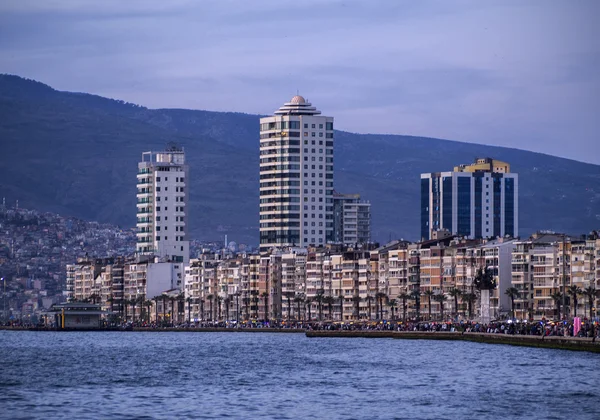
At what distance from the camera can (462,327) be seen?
178m

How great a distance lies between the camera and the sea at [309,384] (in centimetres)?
8250

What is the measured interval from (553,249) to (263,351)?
5602 centimetres

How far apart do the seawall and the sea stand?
159cm

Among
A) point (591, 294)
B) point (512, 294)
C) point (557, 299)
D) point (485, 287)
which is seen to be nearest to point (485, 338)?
point (591, 294)

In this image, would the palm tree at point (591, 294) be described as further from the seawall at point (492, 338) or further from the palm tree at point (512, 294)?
the seawall at point (492, 338)

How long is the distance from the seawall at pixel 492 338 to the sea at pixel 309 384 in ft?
5.22

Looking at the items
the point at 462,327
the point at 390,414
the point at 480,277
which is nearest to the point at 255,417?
the point at 390,414

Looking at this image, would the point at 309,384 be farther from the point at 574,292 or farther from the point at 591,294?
the point at 574,292

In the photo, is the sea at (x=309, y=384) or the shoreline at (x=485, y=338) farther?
the shoreline at (x=485, y=338)

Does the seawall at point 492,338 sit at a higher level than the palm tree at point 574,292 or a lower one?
lower

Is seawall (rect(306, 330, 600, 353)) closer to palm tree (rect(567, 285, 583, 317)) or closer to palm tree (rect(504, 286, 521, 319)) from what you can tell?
palm tree (rect(504, 286, 521, 319))

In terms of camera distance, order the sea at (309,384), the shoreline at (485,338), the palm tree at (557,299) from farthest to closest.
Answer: the palm tree at (557,299), the shoreline at (485,338), the sea at (309,384)

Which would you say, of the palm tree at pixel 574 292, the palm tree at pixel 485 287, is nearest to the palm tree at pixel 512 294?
the palm tree at pixel 485 287

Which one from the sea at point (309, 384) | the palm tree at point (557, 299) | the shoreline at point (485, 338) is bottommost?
the sea at point (309, 384)
